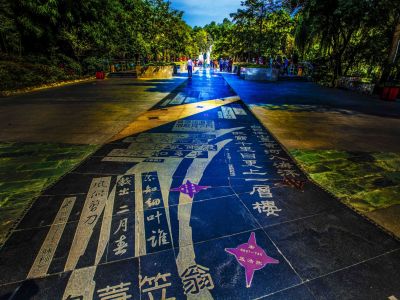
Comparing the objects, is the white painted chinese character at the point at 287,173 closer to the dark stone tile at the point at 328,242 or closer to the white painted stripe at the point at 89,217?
the dark stone tile at the point at 328,242

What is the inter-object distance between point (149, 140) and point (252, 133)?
9.42 ft

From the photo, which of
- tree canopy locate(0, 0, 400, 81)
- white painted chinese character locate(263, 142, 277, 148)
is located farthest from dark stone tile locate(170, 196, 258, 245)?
tree canopy locate(0, 0, 400, 81)

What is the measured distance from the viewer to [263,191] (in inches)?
145

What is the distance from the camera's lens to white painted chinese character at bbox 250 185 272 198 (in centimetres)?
356

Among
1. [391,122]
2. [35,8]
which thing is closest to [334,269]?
[391,122]

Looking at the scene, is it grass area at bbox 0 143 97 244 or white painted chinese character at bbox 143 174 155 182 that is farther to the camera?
white painted chinese character at bbox 143 174 155 182

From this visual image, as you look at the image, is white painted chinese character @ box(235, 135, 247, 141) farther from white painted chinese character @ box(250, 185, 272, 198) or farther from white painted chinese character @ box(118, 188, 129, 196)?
white painted chinese character @ box(118, 188, 129, 196)

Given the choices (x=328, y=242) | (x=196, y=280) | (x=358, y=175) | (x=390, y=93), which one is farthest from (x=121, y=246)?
(x=390, y=93)

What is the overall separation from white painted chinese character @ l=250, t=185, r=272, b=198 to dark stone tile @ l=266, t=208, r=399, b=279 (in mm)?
671

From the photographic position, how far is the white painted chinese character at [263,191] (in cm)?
356

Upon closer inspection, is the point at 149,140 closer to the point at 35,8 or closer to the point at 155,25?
the point at 35,8

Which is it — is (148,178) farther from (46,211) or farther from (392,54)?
(392,54)

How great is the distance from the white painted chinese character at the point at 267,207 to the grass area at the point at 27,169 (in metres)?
3.15

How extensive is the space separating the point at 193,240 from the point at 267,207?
4.04ft
